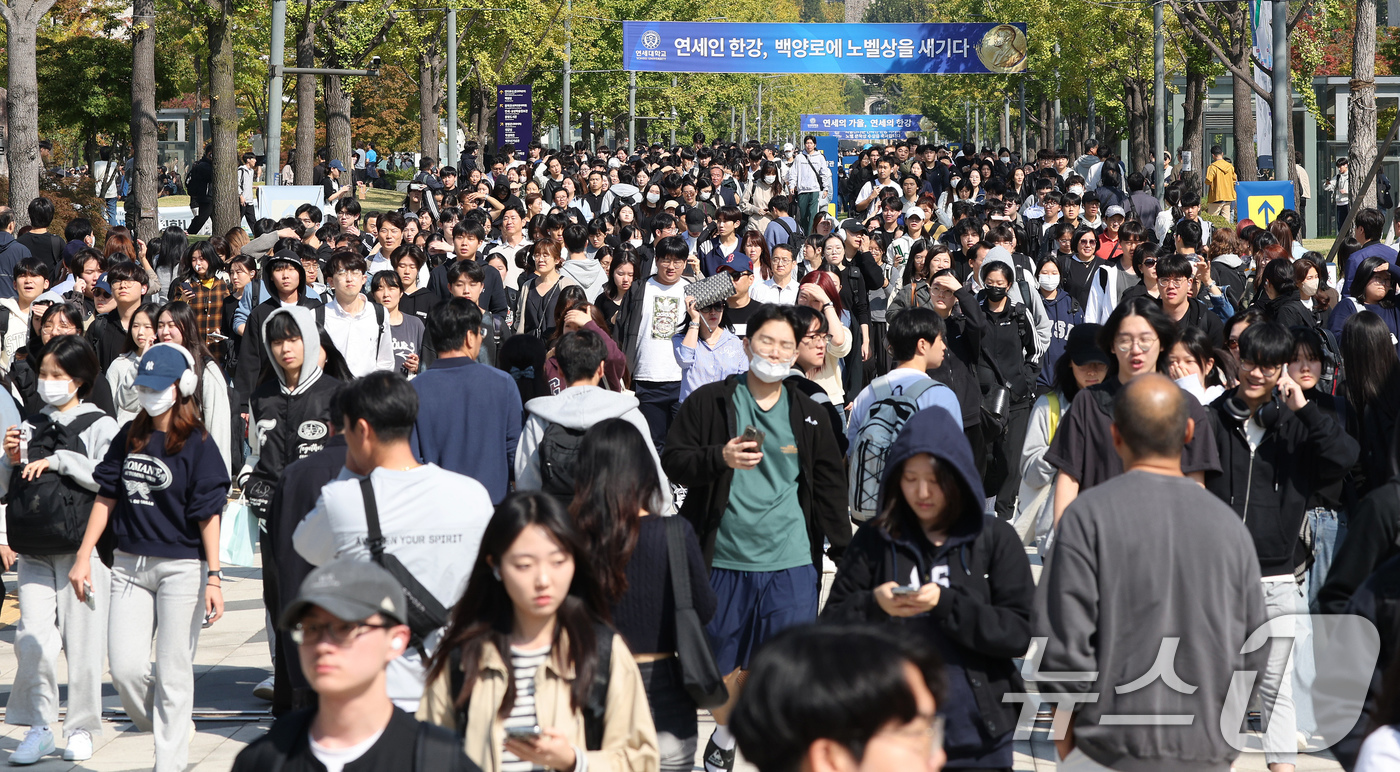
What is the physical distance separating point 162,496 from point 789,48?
42000mm

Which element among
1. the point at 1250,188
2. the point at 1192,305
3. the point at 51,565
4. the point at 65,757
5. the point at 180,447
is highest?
the point at 1250,188

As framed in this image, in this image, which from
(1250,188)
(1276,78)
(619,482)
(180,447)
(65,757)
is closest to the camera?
(619,482)

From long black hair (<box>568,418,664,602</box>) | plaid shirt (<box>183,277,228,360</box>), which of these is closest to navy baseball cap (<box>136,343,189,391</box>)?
long black hair (<box>568,418,664,602</box>)

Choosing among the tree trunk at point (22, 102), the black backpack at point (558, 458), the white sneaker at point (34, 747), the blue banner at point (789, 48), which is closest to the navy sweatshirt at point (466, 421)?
the black backpack at point (558, 458)

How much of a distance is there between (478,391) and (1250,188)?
1273cm

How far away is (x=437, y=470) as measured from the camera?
4.44m

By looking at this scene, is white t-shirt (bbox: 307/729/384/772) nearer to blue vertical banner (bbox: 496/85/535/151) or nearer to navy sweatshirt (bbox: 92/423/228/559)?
navy sweatshirt (bbox: 92/423/228/559)

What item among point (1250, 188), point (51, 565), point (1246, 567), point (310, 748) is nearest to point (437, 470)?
point (310, 748)

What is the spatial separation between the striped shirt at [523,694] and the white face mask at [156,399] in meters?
2.74

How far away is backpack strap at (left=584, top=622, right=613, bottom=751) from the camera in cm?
362

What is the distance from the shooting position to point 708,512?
5.76m

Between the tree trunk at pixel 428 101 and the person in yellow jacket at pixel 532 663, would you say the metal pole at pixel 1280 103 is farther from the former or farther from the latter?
the tree trunk at pixel 428 101

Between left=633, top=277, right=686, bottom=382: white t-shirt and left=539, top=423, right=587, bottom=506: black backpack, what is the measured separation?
143 inches

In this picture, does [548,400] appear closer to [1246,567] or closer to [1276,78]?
[1246,567]
